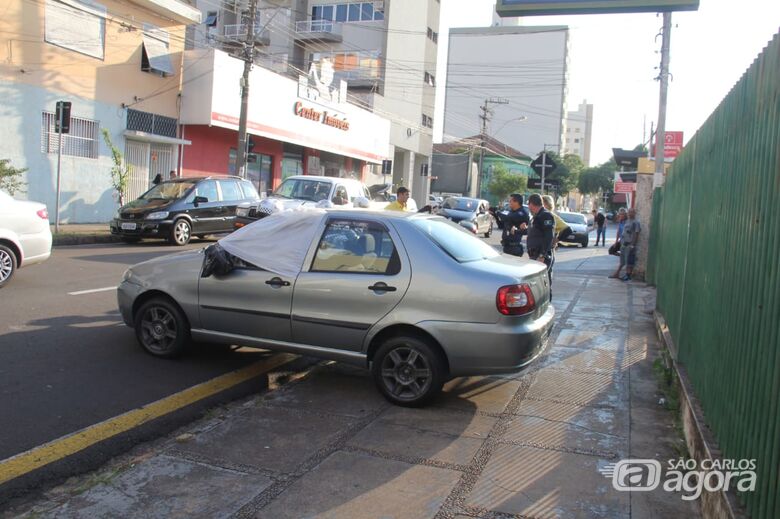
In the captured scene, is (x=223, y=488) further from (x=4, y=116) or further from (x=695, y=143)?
(x=4, y=116)

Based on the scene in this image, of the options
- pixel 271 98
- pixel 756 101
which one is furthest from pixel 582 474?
pixel 271 98

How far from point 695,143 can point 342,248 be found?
402 centimetres

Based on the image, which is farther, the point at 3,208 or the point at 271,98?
the point at 271,98

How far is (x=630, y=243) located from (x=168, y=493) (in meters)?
13.0

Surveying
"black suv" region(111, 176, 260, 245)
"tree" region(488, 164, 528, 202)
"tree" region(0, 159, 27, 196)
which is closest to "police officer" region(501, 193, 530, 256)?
"black suv" region(111, 176, 260, 245)

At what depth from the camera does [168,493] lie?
3.77m

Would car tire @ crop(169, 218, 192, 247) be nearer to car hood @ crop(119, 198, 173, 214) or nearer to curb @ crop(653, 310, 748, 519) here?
car hood @ crop(119, 198, 173, 214)

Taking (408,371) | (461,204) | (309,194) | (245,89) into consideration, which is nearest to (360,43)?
(461,204)

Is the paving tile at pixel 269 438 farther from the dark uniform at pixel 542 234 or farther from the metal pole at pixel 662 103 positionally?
the metal pole at pixel 662 103

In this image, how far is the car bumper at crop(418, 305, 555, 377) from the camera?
5023 millimetres

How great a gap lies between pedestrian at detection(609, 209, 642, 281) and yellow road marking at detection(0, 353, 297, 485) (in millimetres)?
10640

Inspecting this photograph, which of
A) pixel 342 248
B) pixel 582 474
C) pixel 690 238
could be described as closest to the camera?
pixel 582 474

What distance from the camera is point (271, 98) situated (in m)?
27.0

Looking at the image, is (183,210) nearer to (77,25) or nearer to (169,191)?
(169,191)
